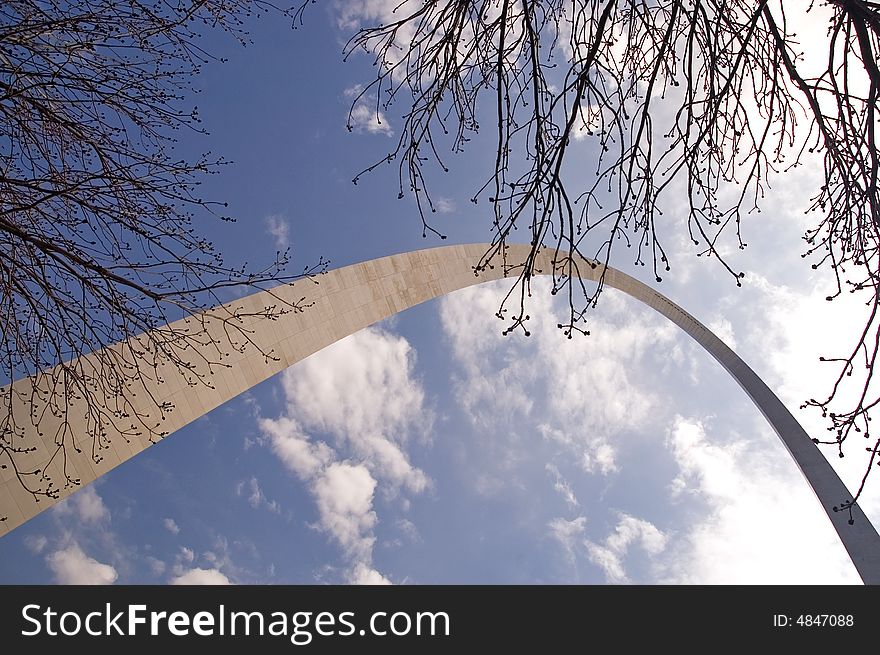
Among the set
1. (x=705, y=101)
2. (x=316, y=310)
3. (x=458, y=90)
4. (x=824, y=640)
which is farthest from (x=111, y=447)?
(x=824, y=640)

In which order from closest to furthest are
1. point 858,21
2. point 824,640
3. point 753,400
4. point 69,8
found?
point 858,21 → point 69,8 → point 824,640 → point 753,400

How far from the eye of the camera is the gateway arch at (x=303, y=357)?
677 cm

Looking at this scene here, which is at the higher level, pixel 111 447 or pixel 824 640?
pixel 111 447

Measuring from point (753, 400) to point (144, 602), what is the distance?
18.2 metres

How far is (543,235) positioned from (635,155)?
0.68 m

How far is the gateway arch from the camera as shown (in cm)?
677

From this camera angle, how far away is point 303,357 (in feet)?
34.4

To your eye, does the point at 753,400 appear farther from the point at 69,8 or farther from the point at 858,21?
the point at 69,8

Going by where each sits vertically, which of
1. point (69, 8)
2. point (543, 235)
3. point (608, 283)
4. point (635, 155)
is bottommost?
point (543, 235)

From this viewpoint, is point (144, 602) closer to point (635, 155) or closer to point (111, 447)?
point (111, 447)

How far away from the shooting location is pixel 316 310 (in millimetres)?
10609

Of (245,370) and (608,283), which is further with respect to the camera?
(608,283)

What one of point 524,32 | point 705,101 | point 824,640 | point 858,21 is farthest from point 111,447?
→ point 824,640

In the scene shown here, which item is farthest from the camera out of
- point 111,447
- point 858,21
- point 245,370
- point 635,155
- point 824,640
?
point 245,370
